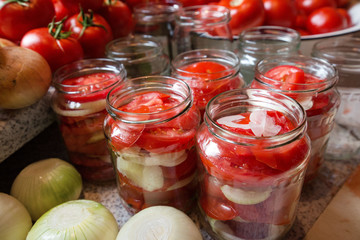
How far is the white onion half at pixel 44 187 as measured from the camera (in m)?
0.72

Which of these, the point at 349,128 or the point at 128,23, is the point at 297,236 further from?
the point at 128,23

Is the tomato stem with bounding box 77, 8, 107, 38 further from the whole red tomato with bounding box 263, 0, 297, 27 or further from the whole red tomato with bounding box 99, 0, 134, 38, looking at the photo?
the whole red tomato with bounding box 263, 0, 297, 27

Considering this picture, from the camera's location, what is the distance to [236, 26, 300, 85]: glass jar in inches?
36.5

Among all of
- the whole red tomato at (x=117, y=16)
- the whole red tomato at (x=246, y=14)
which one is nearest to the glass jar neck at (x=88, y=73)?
the whole red tomato at (x=117, y=16)

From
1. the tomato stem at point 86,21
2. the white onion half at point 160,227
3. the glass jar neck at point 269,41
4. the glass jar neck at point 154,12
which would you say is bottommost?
the white onion half at point 160,227

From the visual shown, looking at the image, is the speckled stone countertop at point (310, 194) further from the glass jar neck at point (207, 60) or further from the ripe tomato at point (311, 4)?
the ripe tomato at point (311, 4)

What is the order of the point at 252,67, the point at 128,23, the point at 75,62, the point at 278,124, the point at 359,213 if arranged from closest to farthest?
1. the point at 278,124
2. the point at 359,213
3. the point at 75,62
4. the point at 252,67
5. the point at 128,23

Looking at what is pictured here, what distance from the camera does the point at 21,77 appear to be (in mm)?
716

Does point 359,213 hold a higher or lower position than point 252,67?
lower

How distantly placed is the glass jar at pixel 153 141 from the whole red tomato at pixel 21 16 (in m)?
0.36

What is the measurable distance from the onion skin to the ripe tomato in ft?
3.52

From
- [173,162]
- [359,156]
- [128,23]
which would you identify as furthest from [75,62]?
[359,156]

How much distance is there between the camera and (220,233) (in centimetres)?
66

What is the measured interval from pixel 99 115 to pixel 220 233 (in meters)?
0.39
